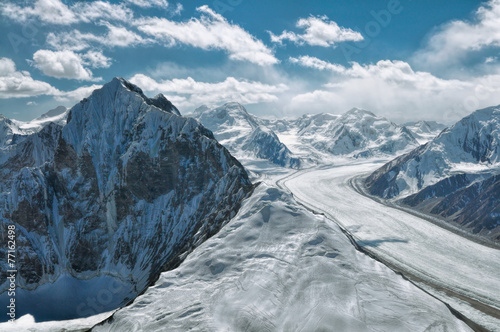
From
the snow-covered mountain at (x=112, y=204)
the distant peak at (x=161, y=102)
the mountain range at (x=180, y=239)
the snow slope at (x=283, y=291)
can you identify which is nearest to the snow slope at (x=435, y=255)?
the mountain range at (x=180, y=239)

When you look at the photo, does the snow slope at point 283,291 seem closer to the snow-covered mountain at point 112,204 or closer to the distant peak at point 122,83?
the snow-covered mountain at point 112,204

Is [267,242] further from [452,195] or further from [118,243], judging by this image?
[452,195]


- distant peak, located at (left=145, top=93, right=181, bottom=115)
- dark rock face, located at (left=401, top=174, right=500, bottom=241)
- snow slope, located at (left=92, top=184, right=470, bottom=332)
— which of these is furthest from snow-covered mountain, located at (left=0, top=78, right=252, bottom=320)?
dark rock face, located at (left=401, top=174, right=500, bottom=241)

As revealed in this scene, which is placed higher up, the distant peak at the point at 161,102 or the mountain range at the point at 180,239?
the distant peak at the point at 161,102

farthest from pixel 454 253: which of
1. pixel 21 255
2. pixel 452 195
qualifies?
pixel 21 255

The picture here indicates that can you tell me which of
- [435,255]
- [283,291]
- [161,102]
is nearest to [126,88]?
[161,102]

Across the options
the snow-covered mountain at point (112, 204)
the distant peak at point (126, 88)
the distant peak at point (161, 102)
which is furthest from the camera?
the distant peak at point (161, 102)

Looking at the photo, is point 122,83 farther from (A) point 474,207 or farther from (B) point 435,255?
(A) point 474,207
